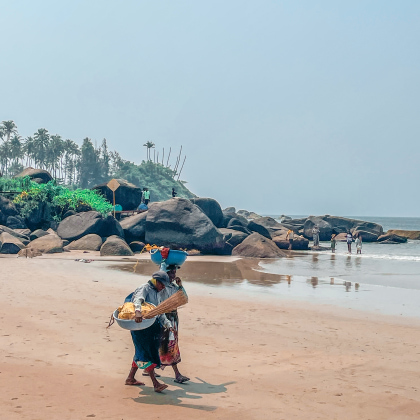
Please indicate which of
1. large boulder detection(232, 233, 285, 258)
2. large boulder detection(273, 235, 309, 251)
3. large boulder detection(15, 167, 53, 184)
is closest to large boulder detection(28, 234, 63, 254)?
large boulder detection(232, 233, 285, 258)

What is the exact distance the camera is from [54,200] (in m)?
30.2

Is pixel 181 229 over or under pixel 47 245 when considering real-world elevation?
over

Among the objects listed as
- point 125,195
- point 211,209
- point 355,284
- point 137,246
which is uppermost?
point 125,195

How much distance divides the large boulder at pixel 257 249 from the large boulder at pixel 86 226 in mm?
6863

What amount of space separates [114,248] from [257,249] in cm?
813

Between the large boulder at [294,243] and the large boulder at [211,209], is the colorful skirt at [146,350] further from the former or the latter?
the large boulder at [211,209]

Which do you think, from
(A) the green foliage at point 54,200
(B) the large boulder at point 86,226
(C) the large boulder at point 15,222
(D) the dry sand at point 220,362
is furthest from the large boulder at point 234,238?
(D) the dry sand at point 220,362

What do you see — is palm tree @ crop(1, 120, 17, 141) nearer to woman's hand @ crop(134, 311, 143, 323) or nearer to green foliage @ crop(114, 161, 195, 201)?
green foliage @ crop(114, 161, 195, 201)

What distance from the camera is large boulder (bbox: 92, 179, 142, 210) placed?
36.7 meters

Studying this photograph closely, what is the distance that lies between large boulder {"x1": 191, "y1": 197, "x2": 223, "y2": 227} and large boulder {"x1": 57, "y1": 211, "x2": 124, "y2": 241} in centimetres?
1101

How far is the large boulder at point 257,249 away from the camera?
90.6 ft

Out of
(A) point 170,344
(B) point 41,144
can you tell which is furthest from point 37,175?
(B) point 41,144

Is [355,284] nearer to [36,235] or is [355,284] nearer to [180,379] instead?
[180,379]

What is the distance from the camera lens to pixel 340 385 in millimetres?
6488
